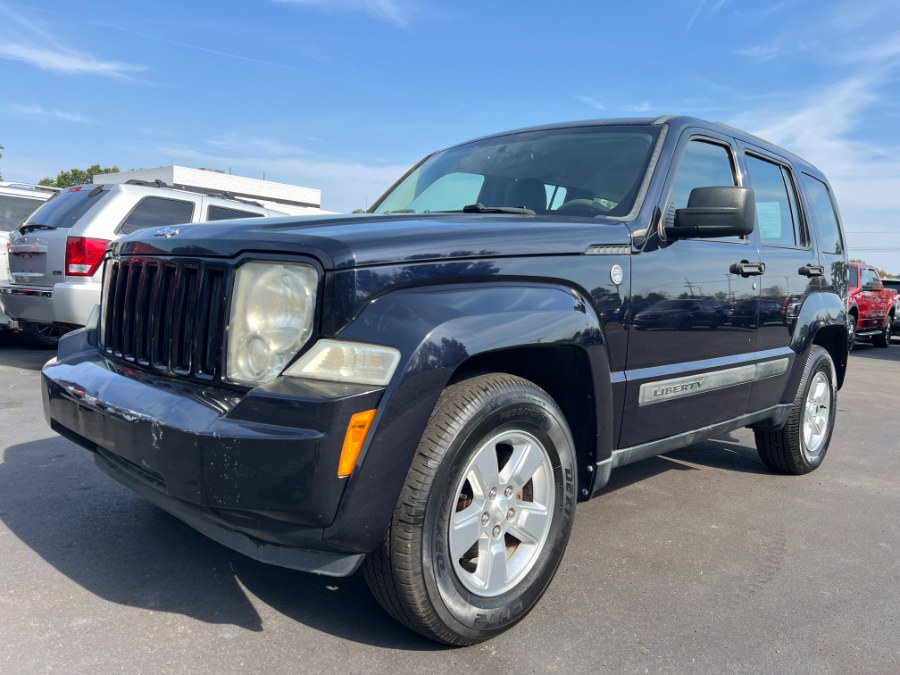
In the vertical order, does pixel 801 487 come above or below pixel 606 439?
below

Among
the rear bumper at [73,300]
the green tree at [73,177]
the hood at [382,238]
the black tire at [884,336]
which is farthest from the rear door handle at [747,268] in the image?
the green tree at [73,177]

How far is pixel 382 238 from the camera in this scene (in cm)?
220

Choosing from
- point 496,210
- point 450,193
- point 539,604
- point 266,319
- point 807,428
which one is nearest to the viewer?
point 266,319

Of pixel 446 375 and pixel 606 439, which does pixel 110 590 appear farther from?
pixel 606 439

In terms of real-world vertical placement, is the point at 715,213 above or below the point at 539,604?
above

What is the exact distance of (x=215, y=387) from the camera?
2.21m

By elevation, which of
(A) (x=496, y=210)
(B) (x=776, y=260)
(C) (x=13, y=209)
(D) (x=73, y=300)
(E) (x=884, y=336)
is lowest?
(E) (x=884, y=336)

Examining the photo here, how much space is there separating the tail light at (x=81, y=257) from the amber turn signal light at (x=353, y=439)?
5.72 metres

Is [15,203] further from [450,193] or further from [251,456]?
[251,456]

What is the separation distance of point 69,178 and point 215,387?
44969mm

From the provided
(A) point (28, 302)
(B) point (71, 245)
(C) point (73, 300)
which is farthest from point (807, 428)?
(A) point (28, 302)

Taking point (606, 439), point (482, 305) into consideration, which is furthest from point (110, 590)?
point (606, 439)

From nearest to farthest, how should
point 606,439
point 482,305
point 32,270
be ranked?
point 482,305, point 606,439, point 32,270

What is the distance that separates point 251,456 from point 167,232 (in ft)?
3.40
